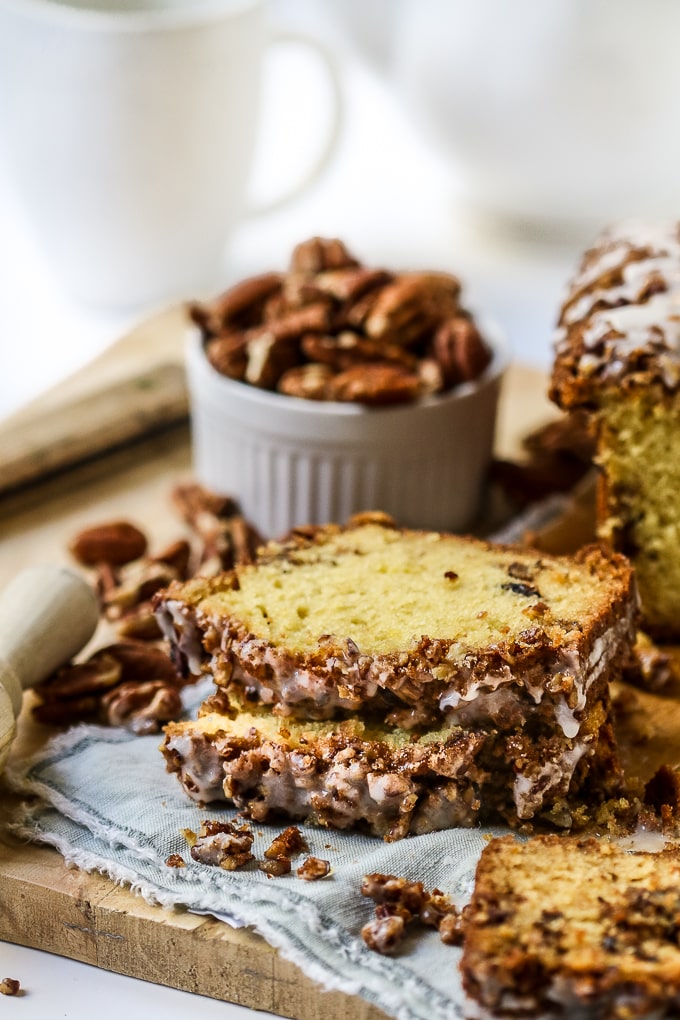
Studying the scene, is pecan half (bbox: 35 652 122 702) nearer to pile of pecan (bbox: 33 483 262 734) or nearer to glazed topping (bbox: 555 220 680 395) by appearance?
pile of pecan (bbox: 33 483 262 734)

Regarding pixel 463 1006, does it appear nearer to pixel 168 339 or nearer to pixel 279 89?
pixel 168 339

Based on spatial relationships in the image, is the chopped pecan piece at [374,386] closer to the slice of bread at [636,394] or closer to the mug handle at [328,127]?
the slice of bread at [636,394]

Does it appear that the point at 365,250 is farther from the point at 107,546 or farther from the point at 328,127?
the point at 107,546

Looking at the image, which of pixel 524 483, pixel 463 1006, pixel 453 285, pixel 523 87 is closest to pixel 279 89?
pixel 523 87

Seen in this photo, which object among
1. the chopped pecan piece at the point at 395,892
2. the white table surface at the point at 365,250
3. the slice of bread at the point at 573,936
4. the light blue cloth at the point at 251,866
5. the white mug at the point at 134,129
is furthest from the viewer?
the white table surface at the point at 365,250

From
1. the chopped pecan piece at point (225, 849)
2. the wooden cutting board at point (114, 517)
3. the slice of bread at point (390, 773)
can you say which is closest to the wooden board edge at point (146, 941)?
the wooden cutting board at point (114, 517)

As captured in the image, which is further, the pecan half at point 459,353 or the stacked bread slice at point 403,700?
the pecan half at point 459,353

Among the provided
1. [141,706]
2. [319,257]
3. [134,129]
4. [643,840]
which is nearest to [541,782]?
[643,840]

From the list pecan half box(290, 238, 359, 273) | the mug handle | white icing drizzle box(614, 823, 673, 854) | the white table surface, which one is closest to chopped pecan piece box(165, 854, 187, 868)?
white icing drizzle box(614, 823, 673, 854)
